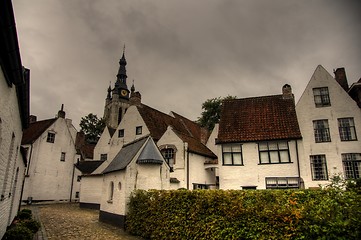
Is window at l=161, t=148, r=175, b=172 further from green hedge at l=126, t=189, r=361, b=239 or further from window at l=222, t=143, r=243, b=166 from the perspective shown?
green hedge at l=126, t=189, r=361, b=239

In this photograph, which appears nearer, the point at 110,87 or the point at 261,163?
the point at 261,163

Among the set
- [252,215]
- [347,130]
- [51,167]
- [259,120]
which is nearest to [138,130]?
[51,167]

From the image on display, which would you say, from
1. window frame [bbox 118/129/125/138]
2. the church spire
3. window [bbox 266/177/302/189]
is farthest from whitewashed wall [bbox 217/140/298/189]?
the church spire

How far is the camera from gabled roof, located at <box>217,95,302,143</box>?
798 inches

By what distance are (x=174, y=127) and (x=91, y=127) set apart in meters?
32.4

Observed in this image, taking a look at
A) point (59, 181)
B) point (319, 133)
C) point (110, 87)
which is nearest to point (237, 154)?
point (319, 133)

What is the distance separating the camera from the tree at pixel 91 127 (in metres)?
54.1

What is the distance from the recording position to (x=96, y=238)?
1091cm

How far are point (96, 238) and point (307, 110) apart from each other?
60.1 ft

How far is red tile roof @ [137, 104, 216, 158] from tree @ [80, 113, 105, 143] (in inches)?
1141

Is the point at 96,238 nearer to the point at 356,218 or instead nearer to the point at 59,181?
the point at 356,218

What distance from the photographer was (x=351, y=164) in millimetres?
18375

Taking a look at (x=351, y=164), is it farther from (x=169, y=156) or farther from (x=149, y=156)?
(x=149, y=156)

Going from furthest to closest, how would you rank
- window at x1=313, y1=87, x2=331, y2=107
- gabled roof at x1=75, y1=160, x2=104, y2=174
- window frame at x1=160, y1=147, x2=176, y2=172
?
1. gabled roof at x1=75, y1=160, x2=104, y2=174
2. window frame at x1=160, y1=147, x2=176, y2=172
3. window at x1=313, y1=87, x2=331, y2=107
